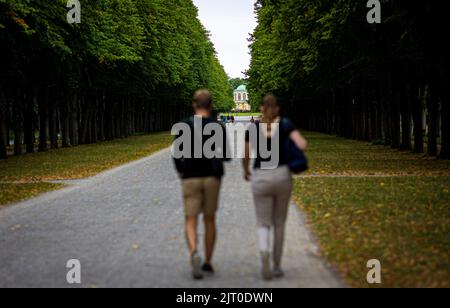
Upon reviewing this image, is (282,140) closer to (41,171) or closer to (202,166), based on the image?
(202,166)

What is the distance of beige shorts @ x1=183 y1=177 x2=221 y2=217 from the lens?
7.12 m

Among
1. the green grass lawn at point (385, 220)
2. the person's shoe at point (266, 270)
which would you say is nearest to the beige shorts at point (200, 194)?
the person's shoe at point (266, 270)

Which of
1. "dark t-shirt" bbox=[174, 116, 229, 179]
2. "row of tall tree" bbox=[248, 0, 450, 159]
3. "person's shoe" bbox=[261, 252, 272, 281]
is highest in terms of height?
"row of tall tree" bbox=[248, 0, 450, 159]

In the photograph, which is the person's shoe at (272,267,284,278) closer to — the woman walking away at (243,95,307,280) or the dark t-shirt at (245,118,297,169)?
the woman walking away at (243,95,307,280)

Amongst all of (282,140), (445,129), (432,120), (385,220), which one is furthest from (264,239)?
(432,120)

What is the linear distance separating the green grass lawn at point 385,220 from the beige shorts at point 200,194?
5.04ft

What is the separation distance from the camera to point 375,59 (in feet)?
93.4

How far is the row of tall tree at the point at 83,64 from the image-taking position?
83.9 feet

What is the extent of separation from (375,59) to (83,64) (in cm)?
1558

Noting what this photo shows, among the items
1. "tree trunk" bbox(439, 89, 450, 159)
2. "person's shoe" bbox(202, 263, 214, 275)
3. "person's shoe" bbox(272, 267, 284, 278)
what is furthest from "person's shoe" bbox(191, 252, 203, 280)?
"tree trunk" bbox(439, 89, 450, 159)

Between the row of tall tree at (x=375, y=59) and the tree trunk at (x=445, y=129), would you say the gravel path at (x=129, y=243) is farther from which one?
the tree trunk at (x=445, y=129)

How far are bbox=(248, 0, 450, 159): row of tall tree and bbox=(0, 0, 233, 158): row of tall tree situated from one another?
8.86 meters

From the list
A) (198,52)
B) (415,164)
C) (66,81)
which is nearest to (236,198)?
(415,164)

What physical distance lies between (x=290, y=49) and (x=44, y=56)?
43.7ft
